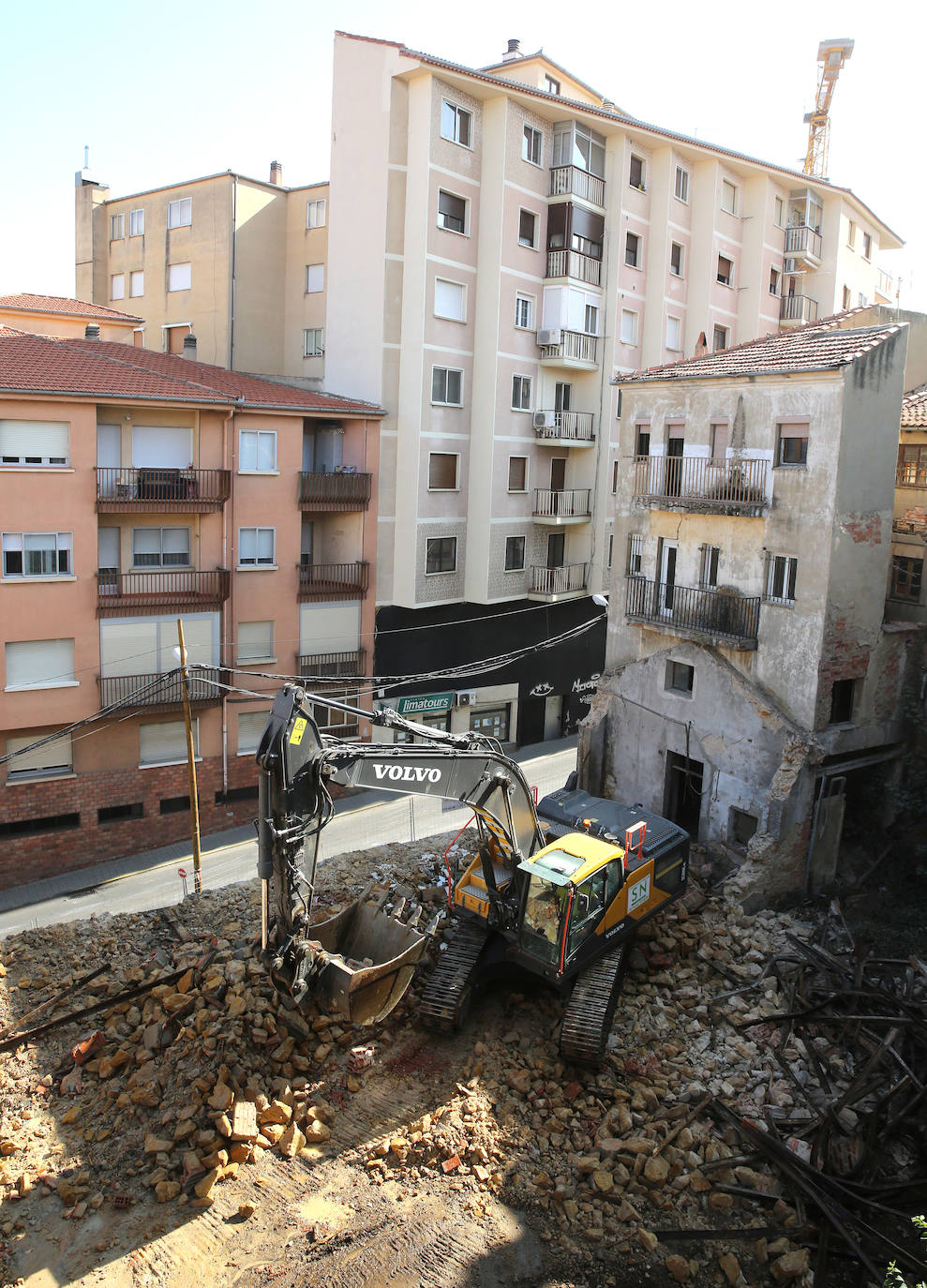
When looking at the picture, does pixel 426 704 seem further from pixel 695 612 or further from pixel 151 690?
pixel 695 612

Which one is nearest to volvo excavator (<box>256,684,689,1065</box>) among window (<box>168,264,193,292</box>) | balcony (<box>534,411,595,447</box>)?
balcony (<box>534,411,595,447</box>)

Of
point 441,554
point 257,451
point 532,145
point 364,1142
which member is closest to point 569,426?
point 441,554

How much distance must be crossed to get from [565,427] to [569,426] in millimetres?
195

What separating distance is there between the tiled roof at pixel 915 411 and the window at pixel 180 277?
27.2 meters

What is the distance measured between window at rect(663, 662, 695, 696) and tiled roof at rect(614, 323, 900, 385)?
6.90m

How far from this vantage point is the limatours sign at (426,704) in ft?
113

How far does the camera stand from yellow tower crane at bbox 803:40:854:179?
59.6 meters

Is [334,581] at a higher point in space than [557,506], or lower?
lower

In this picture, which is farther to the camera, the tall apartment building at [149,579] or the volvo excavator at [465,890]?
the tall apartment building at [149,579]

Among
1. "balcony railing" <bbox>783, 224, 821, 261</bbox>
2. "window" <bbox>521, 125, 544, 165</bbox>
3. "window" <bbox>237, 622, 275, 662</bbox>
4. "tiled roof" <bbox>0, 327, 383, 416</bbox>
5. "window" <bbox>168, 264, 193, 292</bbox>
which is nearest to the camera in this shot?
"tiled roof" <bbox>0, 327, 383, 416</bbox>

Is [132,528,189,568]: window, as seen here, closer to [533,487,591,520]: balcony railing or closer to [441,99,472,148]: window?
[533,487,591,520]: balcony railing

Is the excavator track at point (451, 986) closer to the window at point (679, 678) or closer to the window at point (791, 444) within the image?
the window at point (679, 678)

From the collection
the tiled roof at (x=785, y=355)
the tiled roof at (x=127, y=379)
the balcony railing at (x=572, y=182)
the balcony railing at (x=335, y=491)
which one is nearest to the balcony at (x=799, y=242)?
the balcony railing at (x=572, y=182)

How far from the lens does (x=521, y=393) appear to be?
35906mm
